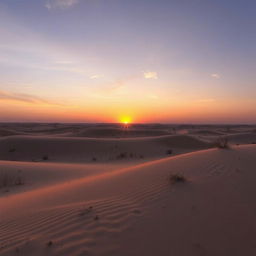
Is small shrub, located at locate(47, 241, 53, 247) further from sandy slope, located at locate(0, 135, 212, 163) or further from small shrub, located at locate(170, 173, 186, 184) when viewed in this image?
sandy slope, located at locate(0, 135, 212, 163)

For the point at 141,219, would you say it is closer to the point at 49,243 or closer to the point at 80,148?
the point at 49,243

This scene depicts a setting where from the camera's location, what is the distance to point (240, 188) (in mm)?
4855

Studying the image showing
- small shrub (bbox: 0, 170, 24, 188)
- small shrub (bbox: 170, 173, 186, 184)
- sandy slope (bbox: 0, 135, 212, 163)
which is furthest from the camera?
sandy slope (bbox: 0, 135, 212, 163)

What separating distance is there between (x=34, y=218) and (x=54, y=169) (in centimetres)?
627

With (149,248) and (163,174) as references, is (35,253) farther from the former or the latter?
(163,174)

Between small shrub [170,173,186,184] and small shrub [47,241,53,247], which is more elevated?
small shrub [170,173,186,184]

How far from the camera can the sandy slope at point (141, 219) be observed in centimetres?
300

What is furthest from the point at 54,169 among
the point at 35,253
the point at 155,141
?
the point at 155,141

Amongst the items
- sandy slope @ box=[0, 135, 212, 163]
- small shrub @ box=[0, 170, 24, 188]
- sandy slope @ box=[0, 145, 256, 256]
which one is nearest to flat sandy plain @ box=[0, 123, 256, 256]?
sandy slope @ box=[0, 145, 256, 256]

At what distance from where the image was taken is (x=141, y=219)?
143 inches

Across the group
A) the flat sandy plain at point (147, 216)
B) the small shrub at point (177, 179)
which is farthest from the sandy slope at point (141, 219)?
the small shrub at point (177, 179)

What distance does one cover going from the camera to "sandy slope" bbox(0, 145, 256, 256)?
2996 millimetres

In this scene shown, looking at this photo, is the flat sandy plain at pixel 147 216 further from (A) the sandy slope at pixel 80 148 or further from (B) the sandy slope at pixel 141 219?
(A) the sandy slope at pixel 80 148

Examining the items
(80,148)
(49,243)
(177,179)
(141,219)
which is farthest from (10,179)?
(80,148)
